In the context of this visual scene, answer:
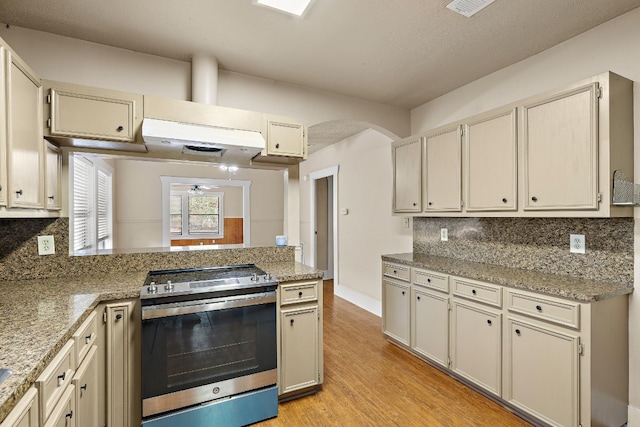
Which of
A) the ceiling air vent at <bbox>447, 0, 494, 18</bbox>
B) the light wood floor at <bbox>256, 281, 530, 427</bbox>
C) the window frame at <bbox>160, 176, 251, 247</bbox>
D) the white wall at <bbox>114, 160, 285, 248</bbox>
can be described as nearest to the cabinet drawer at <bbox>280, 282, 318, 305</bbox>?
the light wood floor at <bbox>256, 281, 530, 427</bbox>

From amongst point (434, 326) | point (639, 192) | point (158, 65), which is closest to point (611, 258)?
point (639, 192)

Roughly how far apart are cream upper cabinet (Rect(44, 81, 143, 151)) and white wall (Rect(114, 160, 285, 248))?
2.44 metres

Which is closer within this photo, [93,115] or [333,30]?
[93,115]

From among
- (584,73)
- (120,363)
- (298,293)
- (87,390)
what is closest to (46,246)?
(120,363)

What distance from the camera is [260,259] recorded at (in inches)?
108

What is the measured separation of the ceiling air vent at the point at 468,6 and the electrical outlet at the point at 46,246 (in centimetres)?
297

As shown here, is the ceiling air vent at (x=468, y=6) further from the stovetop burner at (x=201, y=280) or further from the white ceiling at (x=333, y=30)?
the stovetop burner at (x=201, y=280)

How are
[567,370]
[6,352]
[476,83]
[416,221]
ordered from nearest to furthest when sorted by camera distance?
[6,352] → [567,370] → [476,83] → [416,221]

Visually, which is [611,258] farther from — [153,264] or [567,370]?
[153,264]

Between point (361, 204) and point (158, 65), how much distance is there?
2.98m

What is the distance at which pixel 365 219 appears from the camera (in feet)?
14.8

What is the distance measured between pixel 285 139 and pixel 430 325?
6.56ft

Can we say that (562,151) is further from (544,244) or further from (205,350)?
(205,350)

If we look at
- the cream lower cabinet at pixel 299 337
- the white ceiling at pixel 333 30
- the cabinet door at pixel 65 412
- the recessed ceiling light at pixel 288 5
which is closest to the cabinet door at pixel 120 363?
the cabinet door at pixel 65 412
